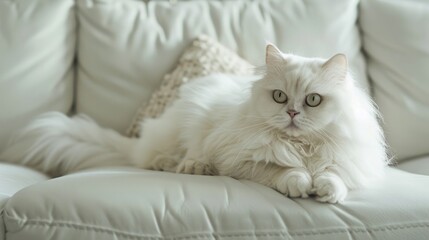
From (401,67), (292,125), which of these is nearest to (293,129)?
(292,125)

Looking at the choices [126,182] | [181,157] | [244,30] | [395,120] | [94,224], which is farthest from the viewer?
[244,30]

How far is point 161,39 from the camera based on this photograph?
192cm

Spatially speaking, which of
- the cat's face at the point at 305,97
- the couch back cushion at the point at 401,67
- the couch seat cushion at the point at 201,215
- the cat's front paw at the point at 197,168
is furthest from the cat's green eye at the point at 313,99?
the couch back cushion at the point at 401,67

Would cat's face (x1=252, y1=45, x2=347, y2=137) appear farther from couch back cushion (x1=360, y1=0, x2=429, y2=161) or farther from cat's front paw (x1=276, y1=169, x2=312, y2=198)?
couch back cushion (x1=360, y1=0, x2=429, y2=161)

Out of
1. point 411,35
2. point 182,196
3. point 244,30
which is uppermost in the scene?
point 411,35

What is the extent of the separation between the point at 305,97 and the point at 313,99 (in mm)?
20

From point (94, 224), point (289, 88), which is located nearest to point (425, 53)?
point (289, 88)

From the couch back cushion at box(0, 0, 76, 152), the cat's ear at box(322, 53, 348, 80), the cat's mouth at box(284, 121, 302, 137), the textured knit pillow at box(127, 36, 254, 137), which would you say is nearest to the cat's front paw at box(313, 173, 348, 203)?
the cat's mouth at box(284, 121, 302, 137)

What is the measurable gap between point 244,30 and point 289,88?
2.41ft

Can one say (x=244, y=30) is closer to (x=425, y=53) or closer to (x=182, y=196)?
(x=425, y=53)

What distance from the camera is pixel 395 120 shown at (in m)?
1.80

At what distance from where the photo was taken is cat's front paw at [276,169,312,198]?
1191 mm

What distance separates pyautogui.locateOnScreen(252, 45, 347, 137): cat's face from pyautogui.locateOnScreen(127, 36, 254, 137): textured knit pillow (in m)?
0.49

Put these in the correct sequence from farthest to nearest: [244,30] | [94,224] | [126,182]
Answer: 1. [244,30]
2. [126,182]
3. [94,224]
